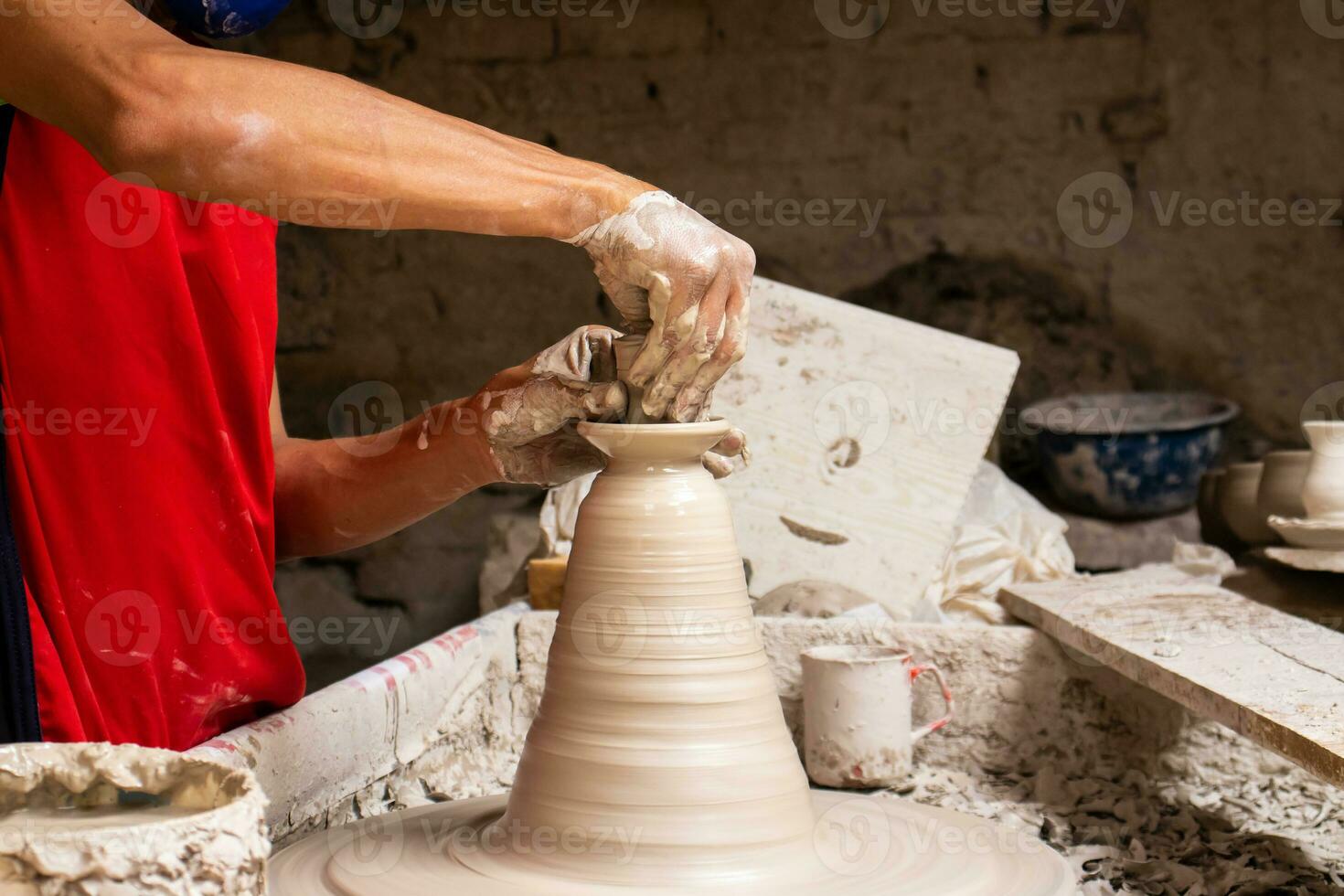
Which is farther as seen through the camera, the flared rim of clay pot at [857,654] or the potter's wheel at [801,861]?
the flared rim of clay pot at [857,654]

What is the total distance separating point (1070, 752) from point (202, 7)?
74.3 inches

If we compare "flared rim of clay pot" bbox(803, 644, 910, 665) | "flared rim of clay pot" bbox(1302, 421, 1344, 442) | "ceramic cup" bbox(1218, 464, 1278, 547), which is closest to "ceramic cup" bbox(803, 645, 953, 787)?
"flared rim of clay pot" bbox(803, 644, 910, 665)

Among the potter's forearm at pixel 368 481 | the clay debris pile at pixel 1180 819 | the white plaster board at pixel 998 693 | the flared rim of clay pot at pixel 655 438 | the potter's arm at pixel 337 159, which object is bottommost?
the clay debris pile at pixel 1180 819

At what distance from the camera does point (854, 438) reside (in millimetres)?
3105

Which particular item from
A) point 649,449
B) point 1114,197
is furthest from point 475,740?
point 1114,197

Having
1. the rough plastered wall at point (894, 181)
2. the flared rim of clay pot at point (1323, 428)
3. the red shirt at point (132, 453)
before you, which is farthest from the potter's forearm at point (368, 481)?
the rough plastered wall at point (894, 181)

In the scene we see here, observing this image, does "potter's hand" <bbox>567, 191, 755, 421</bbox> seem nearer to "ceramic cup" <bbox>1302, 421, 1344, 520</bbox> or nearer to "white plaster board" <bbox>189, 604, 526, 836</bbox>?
"white plaster board" <bbox>189, 604, 526, 836</bbox>

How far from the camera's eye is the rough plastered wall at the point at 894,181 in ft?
15.0

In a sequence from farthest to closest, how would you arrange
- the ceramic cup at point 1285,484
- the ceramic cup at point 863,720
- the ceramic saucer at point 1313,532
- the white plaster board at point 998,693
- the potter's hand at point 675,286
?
1. the ceramic cup at point 1285,484
2. the ceramic saucer at point 1313,532
3. the white plaster board at point 998,693
4. the ceramic cup at point 863,720
5. the potter's hand at point 675,286

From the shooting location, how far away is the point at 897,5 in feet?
15.4

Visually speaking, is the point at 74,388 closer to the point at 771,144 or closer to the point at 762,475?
the point at 762,475

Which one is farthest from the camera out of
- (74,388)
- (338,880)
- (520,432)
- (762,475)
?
(762,475)

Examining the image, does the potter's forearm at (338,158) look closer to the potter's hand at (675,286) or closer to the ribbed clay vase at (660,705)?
the potter's hand at (675,286)

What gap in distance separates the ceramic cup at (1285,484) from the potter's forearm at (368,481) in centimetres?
237
